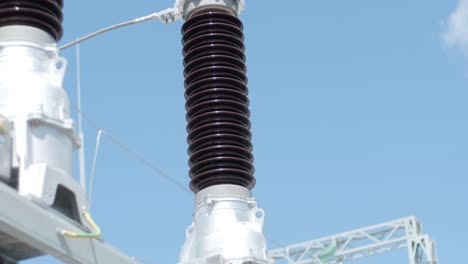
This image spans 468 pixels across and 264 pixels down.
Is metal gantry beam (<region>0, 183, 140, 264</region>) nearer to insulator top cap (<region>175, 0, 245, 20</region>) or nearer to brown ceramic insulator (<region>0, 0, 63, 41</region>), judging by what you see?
brown ceramic insulator (<region>0, 0, 63, 41</region>)

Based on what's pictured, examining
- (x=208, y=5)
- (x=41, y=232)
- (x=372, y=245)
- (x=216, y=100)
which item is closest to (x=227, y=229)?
(x=216, y=100)

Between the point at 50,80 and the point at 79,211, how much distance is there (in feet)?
3.89

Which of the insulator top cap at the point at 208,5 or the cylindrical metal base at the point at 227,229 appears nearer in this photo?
the cylindrical metal base at the point at 227,229

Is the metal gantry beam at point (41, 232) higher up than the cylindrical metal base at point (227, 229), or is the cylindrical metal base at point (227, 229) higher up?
the cylindrical metal base at point (227, 229)

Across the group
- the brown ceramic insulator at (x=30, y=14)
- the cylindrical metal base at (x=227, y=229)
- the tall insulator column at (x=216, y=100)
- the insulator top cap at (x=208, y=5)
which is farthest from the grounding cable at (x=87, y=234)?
the insulator top cap at (x=208, y=5)

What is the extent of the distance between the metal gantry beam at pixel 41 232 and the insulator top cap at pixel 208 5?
16.8 ft

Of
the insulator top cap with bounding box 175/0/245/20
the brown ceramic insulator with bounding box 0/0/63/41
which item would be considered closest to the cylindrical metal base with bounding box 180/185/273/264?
the insulator top cap with bounding box 175/0/245/20

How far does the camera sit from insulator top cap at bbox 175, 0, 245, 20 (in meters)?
13.6

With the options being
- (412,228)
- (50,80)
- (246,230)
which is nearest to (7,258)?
(50,80)

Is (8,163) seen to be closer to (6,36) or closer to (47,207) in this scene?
(47,207)

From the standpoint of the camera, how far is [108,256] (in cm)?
920

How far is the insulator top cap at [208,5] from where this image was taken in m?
13.6

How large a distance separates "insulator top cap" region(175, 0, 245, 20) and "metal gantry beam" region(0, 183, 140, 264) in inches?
201

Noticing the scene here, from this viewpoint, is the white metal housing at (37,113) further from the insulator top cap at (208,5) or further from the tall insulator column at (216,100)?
the insulator top cap at (208,5)
